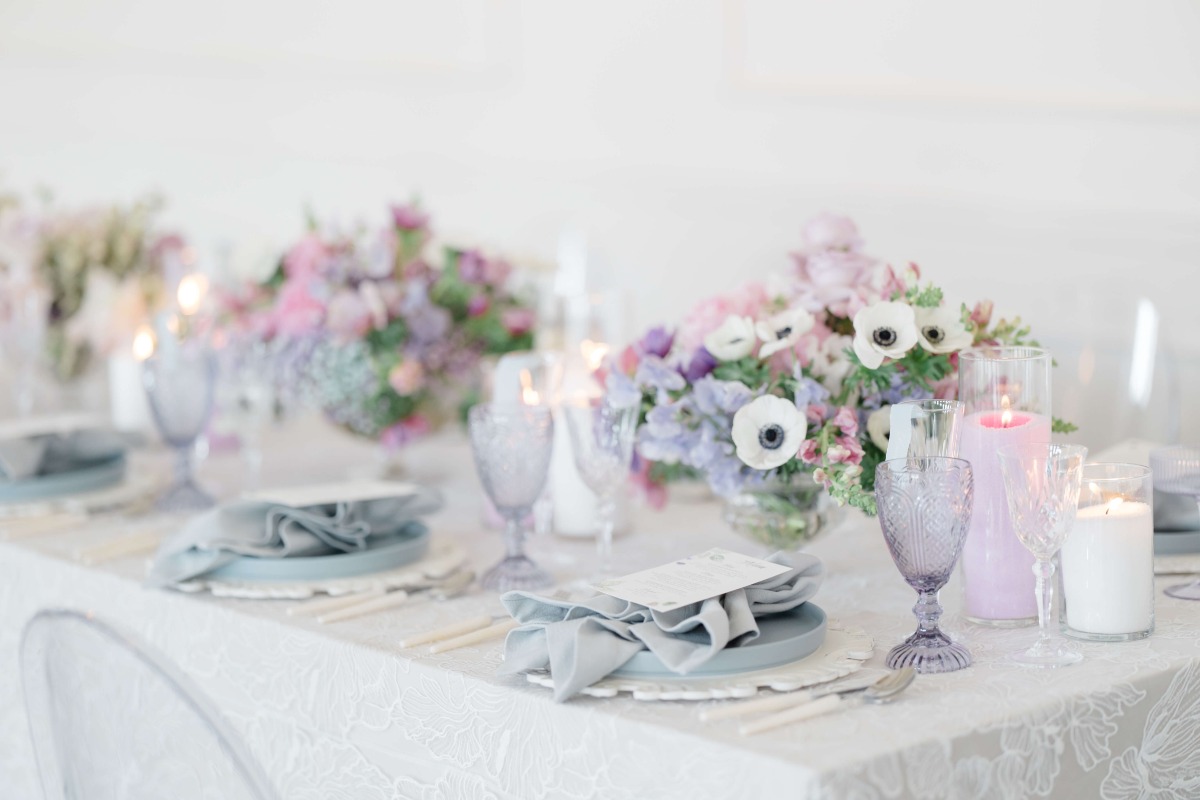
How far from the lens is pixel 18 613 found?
2012 millimetres

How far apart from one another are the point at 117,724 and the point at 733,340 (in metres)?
0.78

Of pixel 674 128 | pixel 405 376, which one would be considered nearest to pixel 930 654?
pixel 405 376

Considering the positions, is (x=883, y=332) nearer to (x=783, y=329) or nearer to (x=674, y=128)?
(x=783, y=329)

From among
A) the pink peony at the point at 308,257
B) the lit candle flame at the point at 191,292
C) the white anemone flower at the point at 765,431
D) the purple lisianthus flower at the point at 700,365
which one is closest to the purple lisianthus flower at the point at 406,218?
the pink peony at the point at 308,257

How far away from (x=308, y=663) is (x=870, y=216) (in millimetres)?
2013

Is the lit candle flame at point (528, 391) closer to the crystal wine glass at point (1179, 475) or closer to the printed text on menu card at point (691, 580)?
the printed text on menu card at point (691, 580)

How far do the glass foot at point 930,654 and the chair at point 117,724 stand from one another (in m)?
0.60

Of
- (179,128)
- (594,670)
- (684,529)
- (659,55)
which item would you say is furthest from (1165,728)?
(179,128)

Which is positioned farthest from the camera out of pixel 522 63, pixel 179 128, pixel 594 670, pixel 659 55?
pixel 179 128

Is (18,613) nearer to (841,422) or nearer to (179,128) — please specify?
(841,422)

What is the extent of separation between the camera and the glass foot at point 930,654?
135cm

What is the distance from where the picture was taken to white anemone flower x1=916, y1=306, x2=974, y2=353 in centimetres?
158

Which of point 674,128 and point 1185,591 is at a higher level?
point 674,128

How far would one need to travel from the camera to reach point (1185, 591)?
1.59m
